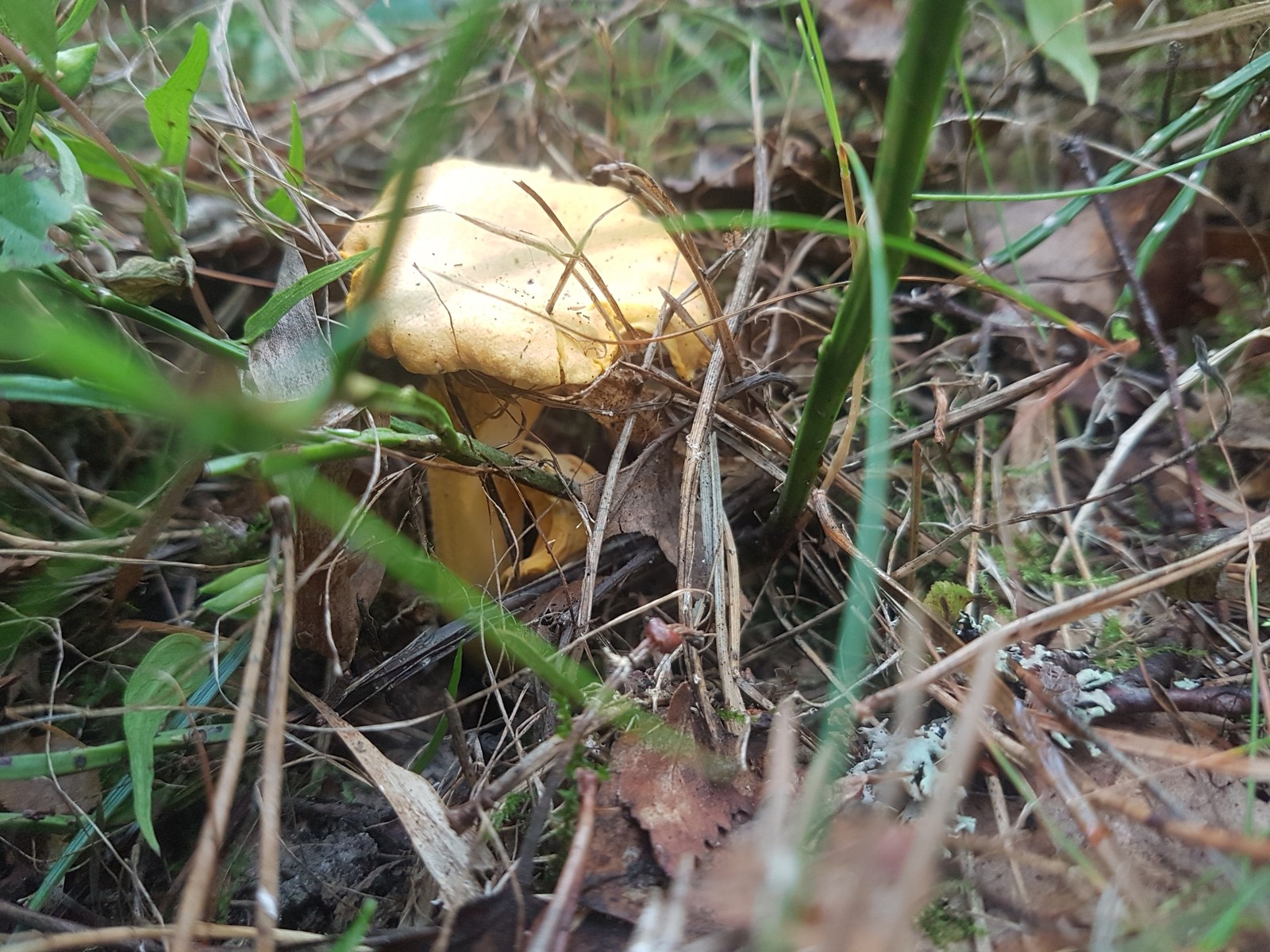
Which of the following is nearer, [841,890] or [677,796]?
[841,890]

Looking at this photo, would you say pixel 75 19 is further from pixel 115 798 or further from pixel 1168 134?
pixel 1168 134

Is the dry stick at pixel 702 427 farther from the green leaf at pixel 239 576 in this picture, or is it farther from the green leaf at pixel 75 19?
the green leaf at pixel 75 19

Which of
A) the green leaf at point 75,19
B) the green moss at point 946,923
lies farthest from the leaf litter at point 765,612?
the green leaf at point 75,19

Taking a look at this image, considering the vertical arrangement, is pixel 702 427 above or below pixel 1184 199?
below

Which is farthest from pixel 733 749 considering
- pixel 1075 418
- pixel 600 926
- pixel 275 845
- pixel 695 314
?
pixel 1075 418

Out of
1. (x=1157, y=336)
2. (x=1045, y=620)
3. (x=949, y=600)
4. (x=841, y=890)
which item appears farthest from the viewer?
(x=1157, y=336)

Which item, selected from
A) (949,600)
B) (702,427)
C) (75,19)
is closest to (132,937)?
(702,427)

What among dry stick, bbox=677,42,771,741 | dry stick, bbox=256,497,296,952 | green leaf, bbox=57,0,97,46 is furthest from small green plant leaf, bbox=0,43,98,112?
dry stick, bbox=677,42,771,741
